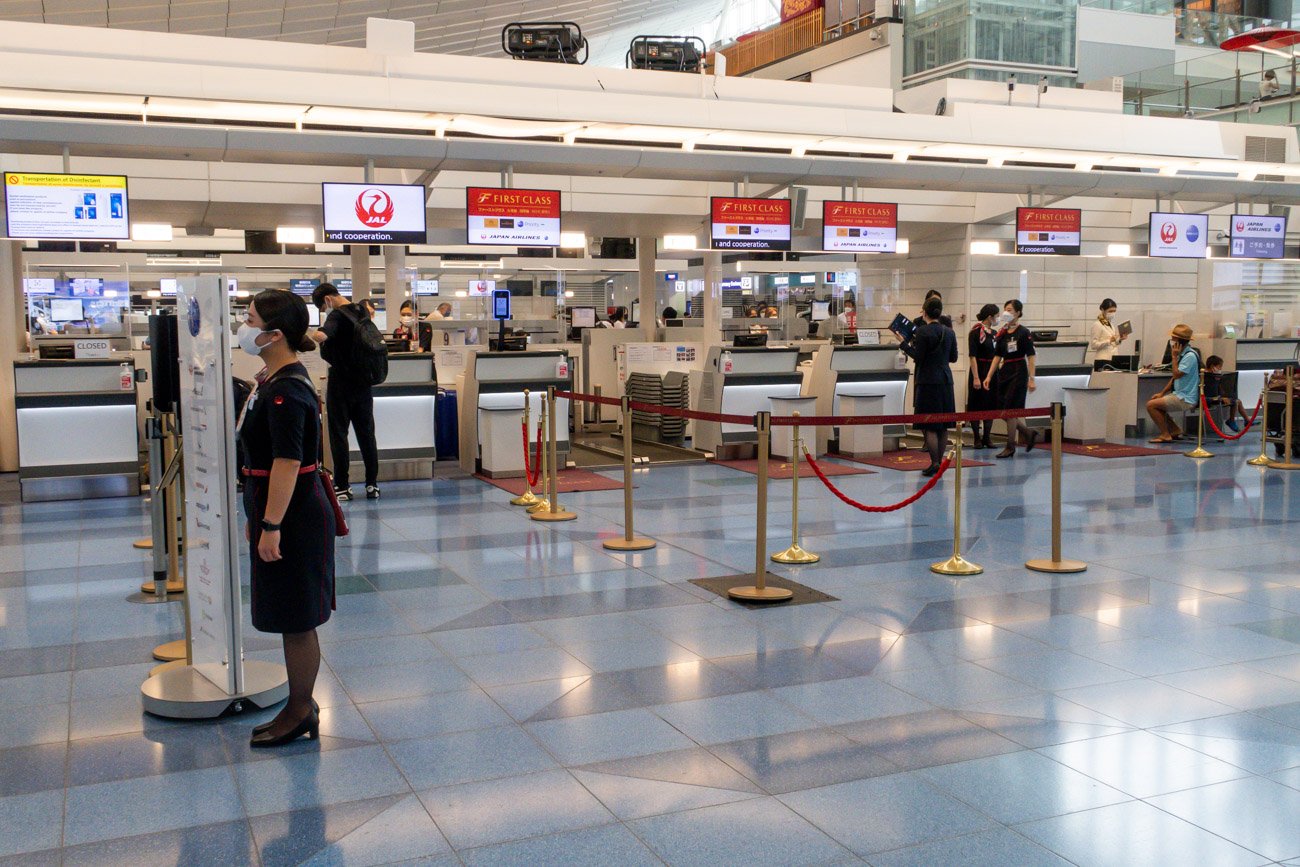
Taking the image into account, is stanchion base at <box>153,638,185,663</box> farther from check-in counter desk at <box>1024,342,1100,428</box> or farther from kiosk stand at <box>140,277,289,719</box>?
check-in counter desk at <box>1024,342,1100,428</box>

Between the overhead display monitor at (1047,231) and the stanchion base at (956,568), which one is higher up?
the overhead display monitor at (1047,231)

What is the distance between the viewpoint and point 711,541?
759 cm

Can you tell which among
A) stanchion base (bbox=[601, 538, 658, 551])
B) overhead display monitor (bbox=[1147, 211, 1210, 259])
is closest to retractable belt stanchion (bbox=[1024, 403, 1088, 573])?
stanchion base (bbox=[601, 538, 658, 551])

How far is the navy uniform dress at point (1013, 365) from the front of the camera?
12.5 m

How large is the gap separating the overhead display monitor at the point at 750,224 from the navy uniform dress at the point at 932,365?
259 cm

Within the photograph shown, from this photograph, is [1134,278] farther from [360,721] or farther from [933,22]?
[360,721]

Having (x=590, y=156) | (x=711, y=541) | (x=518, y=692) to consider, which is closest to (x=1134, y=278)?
(x=590, y=156)

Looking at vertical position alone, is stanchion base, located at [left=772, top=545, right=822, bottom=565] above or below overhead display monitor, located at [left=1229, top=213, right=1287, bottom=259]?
below

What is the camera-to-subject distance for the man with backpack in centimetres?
903

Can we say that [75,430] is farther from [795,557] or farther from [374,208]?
[795,557]

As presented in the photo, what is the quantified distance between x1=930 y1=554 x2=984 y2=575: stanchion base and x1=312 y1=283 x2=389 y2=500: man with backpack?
483cm

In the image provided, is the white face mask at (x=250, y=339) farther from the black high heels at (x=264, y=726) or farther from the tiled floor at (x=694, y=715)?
the tiled floor at (x=694, y=715)

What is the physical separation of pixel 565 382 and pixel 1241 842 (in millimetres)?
8824

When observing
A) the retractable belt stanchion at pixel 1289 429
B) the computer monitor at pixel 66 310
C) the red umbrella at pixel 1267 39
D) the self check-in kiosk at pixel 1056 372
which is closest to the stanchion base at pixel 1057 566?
the retractable belt stanchion at pixel 1289 429
